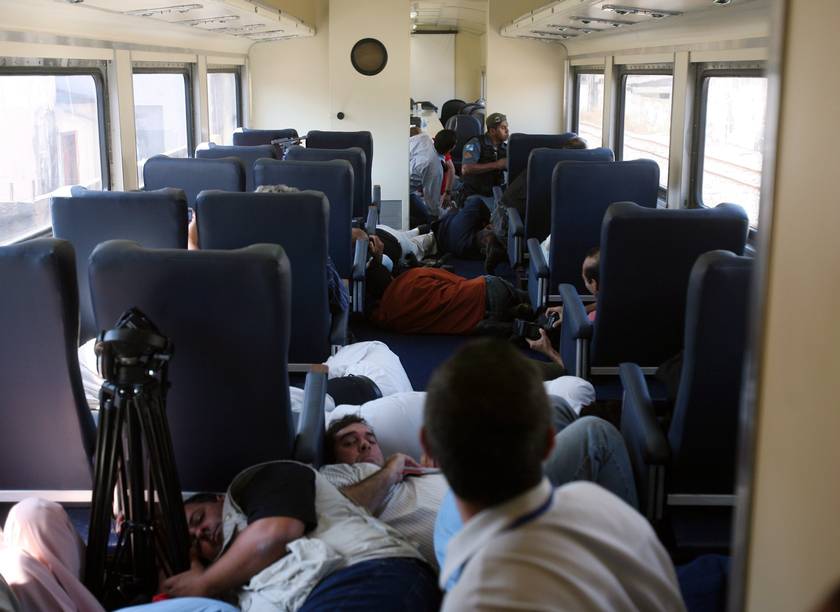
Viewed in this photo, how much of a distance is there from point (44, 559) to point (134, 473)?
0.28 metres

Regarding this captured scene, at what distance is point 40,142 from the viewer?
16.4 ft

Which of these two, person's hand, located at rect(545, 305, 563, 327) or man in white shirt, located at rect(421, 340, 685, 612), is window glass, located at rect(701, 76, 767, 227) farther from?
man in white shirt, located at rect(421, 340, 685, 612)

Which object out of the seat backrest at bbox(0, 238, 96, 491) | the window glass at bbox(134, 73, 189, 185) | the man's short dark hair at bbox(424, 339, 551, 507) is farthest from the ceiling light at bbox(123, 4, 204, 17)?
the man's short dark hair at bbox(424, 339, 551, 507)

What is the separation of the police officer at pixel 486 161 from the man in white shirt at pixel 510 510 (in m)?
9.17

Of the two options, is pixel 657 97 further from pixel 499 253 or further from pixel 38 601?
pixel 38 601

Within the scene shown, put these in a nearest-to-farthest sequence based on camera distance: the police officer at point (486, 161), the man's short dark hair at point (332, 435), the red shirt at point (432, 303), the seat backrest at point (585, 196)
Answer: the man's short dark hair at point (332, 435), the seat backrest at point (585, 196), the red shirt at point (432, 303), the police officer at point (486, 161)

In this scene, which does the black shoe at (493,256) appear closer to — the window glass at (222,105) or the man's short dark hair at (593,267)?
the window glass at (222,105)

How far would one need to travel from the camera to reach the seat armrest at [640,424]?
2.79 meters

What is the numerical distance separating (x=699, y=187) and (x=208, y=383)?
13.2ft

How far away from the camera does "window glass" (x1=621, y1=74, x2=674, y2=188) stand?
6668 millimetres

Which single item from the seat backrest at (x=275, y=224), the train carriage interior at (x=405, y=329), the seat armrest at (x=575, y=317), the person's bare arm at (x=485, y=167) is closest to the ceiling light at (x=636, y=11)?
the train carriage interior at (x=405, y=329)

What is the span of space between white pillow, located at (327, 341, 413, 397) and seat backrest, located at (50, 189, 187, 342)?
90 cm

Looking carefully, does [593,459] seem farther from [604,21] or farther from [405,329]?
[604,21]

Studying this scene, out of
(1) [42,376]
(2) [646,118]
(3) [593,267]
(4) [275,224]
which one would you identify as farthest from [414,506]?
(2) [646,118]
